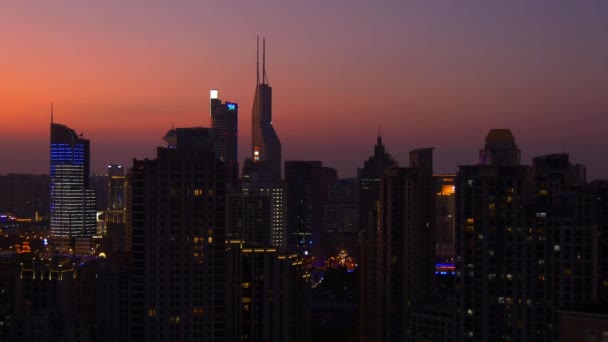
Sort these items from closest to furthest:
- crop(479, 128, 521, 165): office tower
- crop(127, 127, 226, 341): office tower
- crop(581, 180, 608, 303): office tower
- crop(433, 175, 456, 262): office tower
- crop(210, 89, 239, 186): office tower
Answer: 1. crop(581, 180, 608, 303): office tower
2. crop(127, 127, 226, 341): office tower
3. crop(479, 128, 521, 165): office tower
4. crop(433, 175, 456, 262): office tower
5. crop(210, 89, 239, 186): office tower

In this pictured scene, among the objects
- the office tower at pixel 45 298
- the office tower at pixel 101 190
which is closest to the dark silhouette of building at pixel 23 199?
the office tower at pixel 101 190

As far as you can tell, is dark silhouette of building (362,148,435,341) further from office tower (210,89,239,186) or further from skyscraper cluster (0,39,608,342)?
office tower (210,89,239,186)

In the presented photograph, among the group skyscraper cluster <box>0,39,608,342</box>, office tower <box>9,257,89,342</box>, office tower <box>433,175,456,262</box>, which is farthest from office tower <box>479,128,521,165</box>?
office tower <box>9,257,89,342</box>

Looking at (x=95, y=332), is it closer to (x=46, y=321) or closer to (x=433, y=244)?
(x=46, y=321)

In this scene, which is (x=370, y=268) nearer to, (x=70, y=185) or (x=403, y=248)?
(x=403, y=248)

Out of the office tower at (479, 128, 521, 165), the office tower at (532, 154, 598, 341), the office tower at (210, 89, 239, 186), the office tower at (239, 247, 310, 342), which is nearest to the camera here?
the office tower at (532, 154, 598, 341)

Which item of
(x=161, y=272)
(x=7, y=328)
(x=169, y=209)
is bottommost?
(x=7, y=328)

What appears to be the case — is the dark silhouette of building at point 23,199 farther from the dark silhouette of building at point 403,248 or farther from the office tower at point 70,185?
the dark silhouette of building at point 403,248

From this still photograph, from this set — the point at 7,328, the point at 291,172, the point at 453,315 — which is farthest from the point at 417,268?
the point at 291,172
